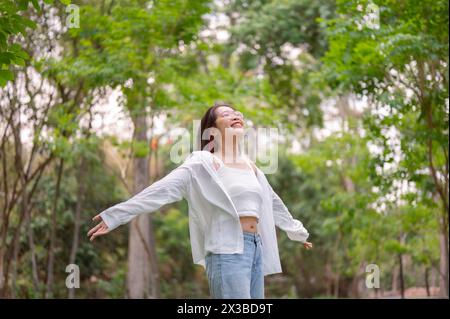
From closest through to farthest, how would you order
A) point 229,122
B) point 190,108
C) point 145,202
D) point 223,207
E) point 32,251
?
point 145,202 → point 223,207 → point 229,122 → point 190,108 → point 32,251

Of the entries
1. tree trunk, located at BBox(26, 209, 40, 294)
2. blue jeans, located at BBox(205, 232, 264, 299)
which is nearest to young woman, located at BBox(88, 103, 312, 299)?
blue jeans, located at BBox(205, 232, 264, 299)

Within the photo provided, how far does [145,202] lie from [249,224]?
1.90 ft

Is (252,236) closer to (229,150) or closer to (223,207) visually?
(223,207)

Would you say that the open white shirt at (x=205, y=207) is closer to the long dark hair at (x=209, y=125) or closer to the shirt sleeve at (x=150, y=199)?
the shirt sleeve at (x=150, y=199)

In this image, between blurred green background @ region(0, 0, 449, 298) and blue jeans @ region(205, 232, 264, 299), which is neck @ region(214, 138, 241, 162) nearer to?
blue jeans @ region(205, 232, 264, 299)

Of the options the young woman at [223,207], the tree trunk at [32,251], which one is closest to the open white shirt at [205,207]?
the young woman at [223,207]

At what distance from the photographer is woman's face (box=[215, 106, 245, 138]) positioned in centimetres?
388

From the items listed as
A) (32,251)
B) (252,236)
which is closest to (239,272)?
(252,236)

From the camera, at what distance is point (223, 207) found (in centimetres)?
366

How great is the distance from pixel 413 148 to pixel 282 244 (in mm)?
12281

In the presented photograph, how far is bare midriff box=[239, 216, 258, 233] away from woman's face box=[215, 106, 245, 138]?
462 mm

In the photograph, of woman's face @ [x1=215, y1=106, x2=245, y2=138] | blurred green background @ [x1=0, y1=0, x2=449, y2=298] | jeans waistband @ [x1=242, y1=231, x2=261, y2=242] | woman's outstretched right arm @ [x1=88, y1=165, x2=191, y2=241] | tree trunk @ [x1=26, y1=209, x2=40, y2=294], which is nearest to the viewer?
woman's outstretched right arm @ [x1=88, y1=165, x2=191, y2=241]
